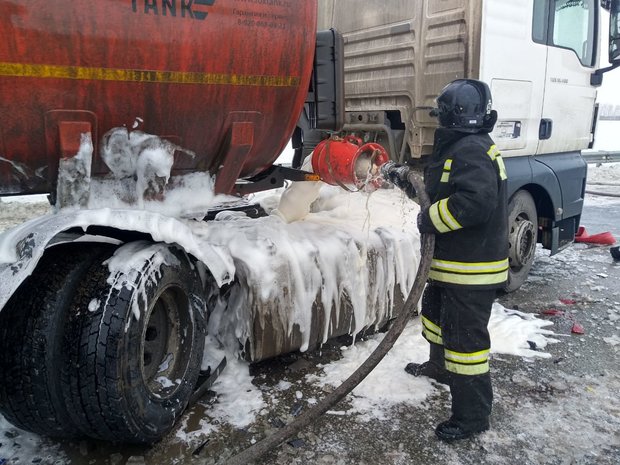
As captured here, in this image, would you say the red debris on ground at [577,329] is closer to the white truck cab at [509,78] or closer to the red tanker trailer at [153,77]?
the white truck cab at [509,78]

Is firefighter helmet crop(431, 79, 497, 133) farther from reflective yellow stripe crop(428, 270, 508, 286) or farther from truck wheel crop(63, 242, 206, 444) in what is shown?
truck wheel crop(63, 242, 206, 444)

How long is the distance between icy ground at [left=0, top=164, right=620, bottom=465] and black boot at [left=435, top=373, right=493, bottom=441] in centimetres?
6

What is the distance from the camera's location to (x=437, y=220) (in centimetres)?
282

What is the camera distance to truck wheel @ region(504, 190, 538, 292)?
507 centimetres

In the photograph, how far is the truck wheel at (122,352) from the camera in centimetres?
228

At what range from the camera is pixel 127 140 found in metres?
2.62

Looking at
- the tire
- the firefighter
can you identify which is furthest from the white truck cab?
the tire

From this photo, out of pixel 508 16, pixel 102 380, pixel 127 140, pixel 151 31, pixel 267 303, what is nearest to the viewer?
pixel 102 380

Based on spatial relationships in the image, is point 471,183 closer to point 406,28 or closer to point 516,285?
point 406,28

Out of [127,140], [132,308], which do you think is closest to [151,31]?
[127,140]

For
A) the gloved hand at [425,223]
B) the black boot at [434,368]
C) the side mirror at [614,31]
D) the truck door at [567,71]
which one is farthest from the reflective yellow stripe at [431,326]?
the side mirror at [614,31]

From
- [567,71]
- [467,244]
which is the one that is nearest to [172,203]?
[467,244]

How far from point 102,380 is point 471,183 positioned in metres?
1.90

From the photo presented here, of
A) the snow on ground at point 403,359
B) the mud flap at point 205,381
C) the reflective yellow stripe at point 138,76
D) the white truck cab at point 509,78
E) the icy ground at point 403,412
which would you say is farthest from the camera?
the white truck cab at point 509,78
